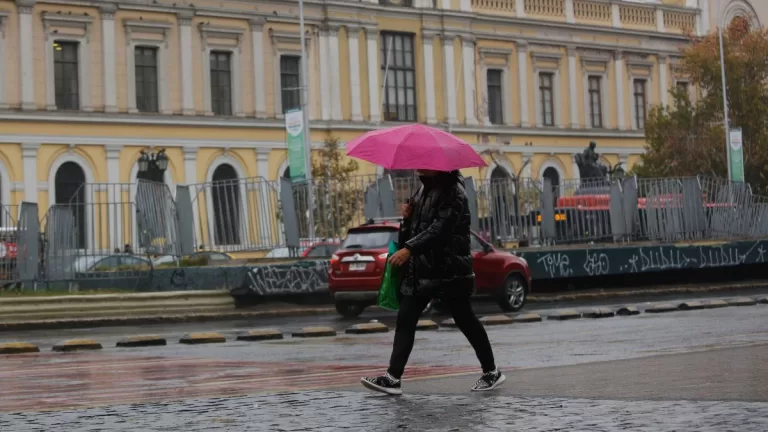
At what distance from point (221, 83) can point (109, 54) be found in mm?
5220

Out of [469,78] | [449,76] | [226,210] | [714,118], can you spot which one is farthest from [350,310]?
[714,118]

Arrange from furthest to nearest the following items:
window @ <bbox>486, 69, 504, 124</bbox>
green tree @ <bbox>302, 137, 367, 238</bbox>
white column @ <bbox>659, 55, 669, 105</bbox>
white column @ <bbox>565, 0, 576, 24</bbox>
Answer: white column @ <bbox>659, 55, 669, 105</bbox> → white column @ <bbox>565, 0, 576, 24</bbox> → window @ <bbox>486, 69, 504, 124</bbox> → green tree @ <bbox>302, 137, 367, 238</bbox>

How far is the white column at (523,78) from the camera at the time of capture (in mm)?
66688

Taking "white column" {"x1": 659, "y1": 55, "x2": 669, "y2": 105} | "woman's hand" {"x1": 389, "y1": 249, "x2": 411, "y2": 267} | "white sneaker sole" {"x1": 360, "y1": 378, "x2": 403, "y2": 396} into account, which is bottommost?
"white sneaker sole" {"x1": 360, "y1": 378, "x2": 403, "y2": 396}

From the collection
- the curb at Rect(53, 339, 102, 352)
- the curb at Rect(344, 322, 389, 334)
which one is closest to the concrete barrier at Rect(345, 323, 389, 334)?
the curb at Rect(344, 322, 389, 334)

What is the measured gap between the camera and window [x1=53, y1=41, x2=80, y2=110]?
52.4 m

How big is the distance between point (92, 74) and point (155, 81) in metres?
A: 2.82

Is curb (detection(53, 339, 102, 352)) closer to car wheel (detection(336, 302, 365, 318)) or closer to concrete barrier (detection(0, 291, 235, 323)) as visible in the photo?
concrete barrier (detection(0, 291, 235, 323))

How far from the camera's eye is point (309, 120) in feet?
191

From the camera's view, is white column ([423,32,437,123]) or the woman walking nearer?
the woman walking

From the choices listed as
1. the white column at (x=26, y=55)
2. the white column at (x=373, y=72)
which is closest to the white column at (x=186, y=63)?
the white column at (x=26, y=55)

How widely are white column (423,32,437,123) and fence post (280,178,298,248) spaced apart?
106 feet

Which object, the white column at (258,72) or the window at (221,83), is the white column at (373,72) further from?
the window at (221,83)

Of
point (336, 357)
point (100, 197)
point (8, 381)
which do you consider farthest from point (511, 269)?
point (8, 381)
